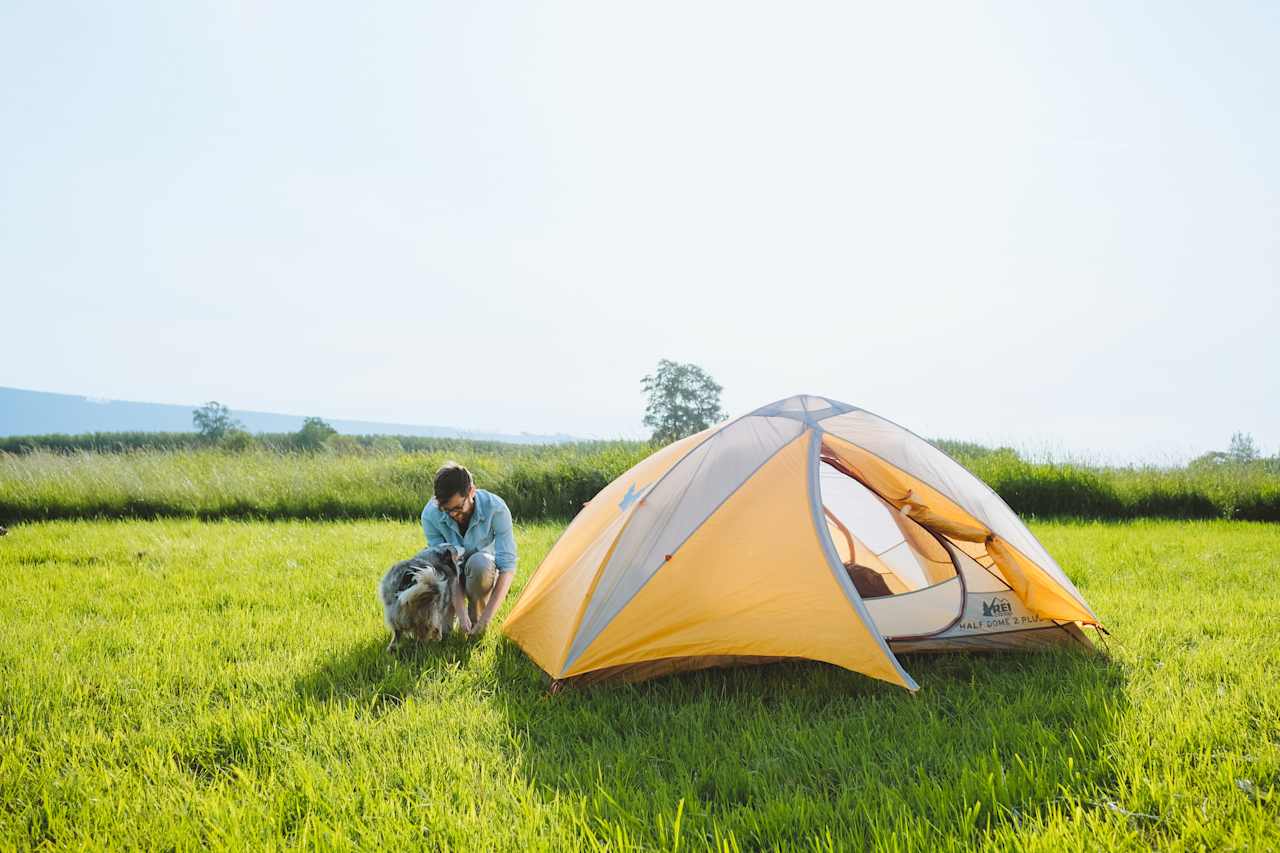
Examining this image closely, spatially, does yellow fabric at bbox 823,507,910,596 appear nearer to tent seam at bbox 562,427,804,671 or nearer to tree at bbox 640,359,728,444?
tent seam at bbox 562,427,804,671

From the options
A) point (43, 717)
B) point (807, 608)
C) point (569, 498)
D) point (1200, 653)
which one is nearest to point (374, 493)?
point (569, 498)

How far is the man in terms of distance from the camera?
4402 mm

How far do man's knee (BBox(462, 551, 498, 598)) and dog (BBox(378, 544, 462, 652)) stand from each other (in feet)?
0.73

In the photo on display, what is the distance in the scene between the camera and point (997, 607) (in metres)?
4.19

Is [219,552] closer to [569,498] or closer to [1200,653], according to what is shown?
[569,498]

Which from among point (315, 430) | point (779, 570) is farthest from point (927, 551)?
point (315, 430)

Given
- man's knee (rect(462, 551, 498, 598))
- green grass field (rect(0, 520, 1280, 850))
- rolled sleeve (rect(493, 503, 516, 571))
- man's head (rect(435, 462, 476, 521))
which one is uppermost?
man's head (rect(435, 462, 476, 521))

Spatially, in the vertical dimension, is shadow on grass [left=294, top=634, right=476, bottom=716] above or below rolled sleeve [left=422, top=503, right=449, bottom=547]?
below

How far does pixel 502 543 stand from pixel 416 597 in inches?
29.8

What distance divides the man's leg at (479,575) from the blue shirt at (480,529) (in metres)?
0.11

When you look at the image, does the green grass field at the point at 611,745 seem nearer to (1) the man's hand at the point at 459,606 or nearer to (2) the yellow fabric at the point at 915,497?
(1) the man's hand at the point at 459,606

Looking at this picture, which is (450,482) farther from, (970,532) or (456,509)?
(970,532)

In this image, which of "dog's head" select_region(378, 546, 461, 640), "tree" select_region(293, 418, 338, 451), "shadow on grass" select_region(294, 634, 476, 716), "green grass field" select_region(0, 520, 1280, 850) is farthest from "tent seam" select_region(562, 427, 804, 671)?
"tree" select_region(293, 418, 338, 451)

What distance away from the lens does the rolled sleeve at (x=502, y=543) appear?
4.63m
